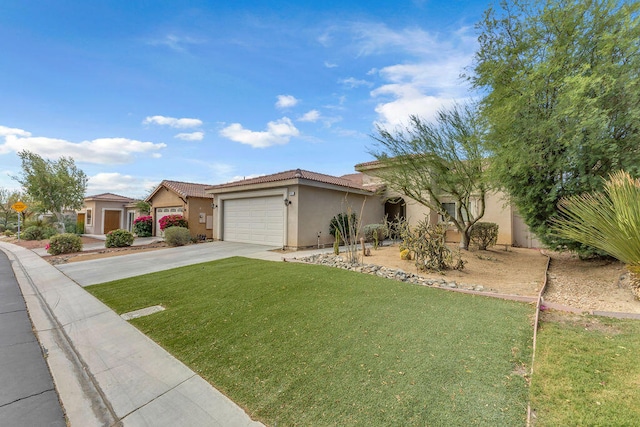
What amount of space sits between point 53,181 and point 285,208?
22.3 m

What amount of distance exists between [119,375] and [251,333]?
1673 mm

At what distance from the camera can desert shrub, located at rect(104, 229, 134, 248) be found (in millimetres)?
16141

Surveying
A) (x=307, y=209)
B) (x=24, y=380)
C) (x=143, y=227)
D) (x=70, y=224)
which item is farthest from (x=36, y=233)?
(x=24, y=380)

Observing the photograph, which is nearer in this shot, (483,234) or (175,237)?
(483,234)

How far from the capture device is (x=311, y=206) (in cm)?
1412

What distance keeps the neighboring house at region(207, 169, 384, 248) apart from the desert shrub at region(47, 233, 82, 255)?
6902 millimetres

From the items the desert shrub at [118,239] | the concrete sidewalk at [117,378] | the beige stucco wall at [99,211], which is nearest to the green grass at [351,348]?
the concrete sidewalk at [117,378]

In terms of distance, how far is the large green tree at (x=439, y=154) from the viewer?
10406 mm

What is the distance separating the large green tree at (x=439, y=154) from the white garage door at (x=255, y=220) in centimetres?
583

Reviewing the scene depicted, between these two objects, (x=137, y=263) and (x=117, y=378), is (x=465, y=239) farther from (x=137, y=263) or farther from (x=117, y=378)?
(x=137, y=263)

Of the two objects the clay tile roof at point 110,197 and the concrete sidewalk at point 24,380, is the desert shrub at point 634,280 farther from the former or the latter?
the clay tile roof at point 110,197

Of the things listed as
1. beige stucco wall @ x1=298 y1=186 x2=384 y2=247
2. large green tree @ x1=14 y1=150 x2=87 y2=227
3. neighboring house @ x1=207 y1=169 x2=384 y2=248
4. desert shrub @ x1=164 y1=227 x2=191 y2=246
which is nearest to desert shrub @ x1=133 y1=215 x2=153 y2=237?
large green tree @ x1=14 y1=150 x2=87 y2=227

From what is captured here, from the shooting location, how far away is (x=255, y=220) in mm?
15734

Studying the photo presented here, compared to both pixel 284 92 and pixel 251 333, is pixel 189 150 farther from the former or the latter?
pixel 251 333
